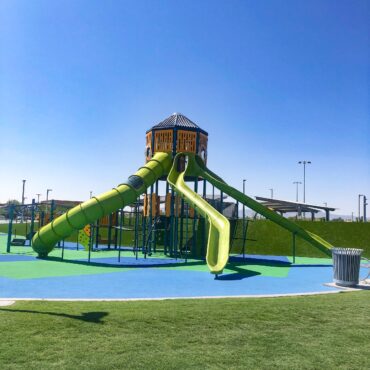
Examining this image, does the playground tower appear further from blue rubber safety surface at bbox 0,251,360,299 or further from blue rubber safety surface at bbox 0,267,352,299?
blue rubber safety surface at bbox 0,267,352,299

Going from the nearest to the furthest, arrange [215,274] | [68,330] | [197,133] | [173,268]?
1. [68,330]
2. [215,274]
3. [173,268]
4. [197,133]

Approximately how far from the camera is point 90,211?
20.0m

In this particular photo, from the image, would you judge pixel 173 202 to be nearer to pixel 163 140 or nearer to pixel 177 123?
pixel 163 140

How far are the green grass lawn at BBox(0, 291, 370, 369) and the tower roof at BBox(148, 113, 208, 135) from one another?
58.4ft

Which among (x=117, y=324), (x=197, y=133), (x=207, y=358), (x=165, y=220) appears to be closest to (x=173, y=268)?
(x=165, y=220)

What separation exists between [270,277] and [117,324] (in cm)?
1011

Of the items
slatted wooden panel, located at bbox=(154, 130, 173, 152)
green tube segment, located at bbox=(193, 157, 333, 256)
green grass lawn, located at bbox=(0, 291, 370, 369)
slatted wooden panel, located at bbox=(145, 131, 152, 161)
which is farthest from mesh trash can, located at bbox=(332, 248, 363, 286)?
slatted wooden panel, located at bbox=(145, 131, 152, 161)

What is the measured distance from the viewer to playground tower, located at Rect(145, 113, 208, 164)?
81.8ft

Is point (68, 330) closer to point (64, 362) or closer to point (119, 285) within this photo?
point (64, 362)

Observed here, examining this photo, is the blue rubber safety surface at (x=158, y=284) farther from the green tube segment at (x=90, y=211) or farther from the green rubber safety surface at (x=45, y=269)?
Result: the green tube segment at (x=90, y=211)

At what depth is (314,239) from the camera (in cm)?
2081

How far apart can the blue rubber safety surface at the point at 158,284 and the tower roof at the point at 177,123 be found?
10861 millimetres

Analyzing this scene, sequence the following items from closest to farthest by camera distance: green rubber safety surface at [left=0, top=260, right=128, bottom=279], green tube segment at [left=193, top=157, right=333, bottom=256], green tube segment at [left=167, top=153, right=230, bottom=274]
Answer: green rubber safety surface at [left=0, top=260, right=128, bottom=279]
green tube segment at [left=167, top=153, right=230, bottom=274]
green tube segment at [left=193, top=157, right=333, bottom=256]

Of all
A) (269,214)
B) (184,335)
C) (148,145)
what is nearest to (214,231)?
(269,214)
